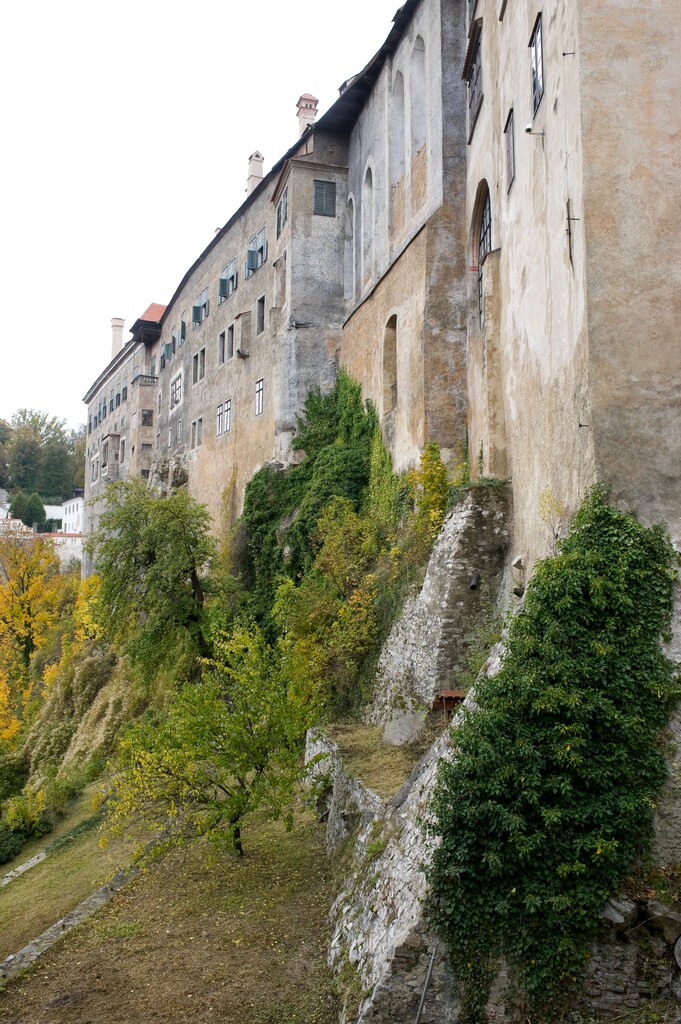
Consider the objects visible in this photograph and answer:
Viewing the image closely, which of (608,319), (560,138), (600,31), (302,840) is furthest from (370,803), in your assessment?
(600,31)

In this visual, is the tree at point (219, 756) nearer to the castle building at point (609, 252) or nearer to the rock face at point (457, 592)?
the rock face at point (457, 592)

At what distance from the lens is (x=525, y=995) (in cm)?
829

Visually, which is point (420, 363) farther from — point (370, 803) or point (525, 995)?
point (525, 995)

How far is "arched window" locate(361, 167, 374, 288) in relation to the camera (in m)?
23.6

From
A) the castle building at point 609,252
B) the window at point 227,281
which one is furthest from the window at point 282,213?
the castle building at point 609,252

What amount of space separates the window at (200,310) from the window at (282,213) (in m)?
8.56

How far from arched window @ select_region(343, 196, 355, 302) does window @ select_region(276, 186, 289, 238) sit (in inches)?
74.1

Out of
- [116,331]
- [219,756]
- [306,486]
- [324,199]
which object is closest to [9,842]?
[219,756]

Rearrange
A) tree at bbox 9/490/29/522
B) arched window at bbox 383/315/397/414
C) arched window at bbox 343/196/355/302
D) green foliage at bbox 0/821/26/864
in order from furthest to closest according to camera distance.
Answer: tree at bbox 9/490/29/522 < arched window at bbox 343/196/355/302 < green foliage at bbox 0/821/26/864 < arched window at bbox 383/315/397/414

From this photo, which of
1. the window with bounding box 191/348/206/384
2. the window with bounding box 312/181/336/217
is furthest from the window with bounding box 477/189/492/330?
the window with bounding box 191/348/206/384

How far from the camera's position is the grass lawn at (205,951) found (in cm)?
998

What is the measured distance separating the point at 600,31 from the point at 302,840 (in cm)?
1200

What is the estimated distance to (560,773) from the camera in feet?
28.5

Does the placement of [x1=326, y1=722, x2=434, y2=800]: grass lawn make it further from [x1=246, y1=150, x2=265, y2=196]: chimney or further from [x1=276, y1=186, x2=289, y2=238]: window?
[x1=246, y1=150, x2=265, y2=196]: chimney
